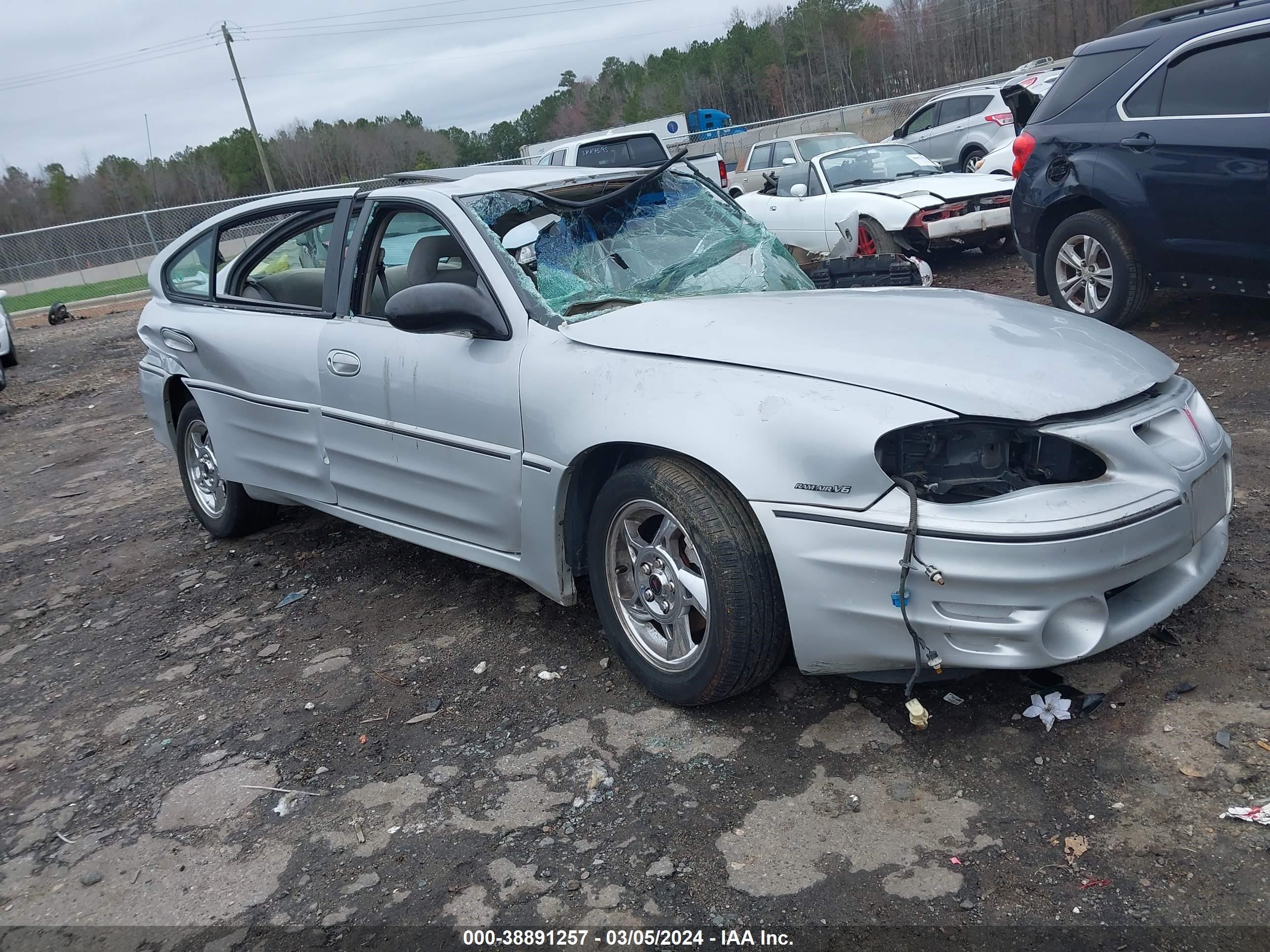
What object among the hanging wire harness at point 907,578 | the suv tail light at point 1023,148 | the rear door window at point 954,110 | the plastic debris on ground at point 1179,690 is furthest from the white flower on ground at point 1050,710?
the rear door window at point 954,110

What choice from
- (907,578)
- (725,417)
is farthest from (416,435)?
(907,578)

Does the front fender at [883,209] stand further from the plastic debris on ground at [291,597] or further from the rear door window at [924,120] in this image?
the rear door window at [924,120]

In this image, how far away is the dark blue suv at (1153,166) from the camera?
18.8 ft

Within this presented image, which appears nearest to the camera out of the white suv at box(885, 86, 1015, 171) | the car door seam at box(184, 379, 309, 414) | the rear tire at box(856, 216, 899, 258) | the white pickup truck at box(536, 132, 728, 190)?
the car door seam at box(184, 379, 309, 414)

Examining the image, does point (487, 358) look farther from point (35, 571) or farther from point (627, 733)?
point (35, 571)

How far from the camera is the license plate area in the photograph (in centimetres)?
284

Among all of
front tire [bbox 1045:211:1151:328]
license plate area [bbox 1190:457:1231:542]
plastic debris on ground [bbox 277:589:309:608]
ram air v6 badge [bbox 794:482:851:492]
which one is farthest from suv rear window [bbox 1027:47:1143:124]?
plastic debris on ground [bbox 277:589:309:608]

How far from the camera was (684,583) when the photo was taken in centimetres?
309

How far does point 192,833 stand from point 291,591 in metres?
1.84

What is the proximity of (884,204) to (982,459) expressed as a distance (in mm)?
7676

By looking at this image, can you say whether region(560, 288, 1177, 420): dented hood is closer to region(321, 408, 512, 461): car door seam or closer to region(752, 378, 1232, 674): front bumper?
region(752, 378, 1232, 674): front bumper

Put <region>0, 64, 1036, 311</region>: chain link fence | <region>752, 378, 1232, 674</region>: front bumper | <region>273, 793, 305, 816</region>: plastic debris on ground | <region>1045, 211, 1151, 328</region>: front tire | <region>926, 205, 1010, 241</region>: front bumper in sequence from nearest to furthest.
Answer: <region>752, 378, 1232, 674</region>: front bumper → <region>273, 793, 305, 816</region>: plastic debris on ground → <region>1045, 211, 1151, 328</region>: front tire → <region>926, 205, 1010, 241</region>: front bumper → <region>0, 64, 1036, 311</region>: chain link fence

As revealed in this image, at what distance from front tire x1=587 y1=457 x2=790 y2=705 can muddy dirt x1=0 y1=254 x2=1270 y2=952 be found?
183 mm

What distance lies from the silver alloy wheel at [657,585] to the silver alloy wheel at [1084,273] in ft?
15.5
